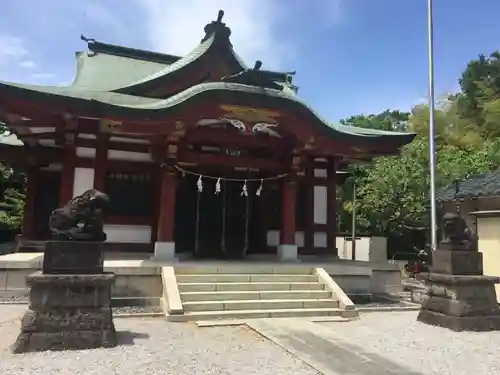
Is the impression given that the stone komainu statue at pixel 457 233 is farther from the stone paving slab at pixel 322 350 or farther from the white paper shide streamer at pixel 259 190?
the white paper shide streamer at pixel 259 190

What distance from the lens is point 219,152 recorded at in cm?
1334

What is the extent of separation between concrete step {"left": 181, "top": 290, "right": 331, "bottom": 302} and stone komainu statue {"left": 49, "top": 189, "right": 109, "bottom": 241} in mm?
3049

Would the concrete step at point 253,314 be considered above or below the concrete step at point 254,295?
below

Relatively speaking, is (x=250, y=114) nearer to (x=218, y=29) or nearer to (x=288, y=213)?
(x=288, y=213)

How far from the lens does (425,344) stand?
718 centimetres

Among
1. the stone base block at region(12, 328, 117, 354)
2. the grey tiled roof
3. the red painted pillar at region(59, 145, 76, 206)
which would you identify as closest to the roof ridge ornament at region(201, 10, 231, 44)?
the red painted pillar at region(59, 145, 76, 206)

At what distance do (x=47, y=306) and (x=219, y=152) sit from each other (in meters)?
7.72

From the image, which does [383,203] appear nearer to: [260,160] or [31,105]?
[260,160]

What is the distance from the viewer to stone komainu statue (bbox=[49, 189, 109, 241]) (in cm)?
682

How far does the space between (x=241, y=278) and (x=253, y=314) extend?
4.96 ft

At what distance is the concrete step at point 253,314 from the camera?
8.60 metres

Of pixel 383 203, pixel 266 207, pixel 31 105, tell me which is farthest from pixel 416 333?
pixel 383 203

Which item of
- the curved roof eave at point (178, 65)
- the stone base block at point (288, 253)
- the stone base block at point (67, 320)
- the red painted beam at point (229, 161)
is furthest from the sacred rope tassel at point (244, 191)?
the stone base block at point (67, 320)

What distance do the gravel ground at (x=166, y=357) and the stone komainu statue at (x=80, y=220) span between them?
166cm
